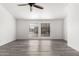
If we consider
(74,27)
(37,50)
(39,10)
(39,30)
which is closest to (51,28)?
(39,30)

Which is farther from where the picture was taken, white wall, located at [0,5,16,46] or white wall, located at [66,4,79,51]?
→ white wall, located at [0,5,16,46]

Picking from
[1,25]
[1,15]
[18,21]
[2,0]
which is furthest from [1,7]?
[2,0]

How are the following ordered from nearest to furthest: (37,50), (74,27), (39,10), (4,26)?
(37,50)
(74,27)
(4,26)
(39,10)

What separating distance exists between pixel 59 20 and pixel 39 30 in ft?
7.35

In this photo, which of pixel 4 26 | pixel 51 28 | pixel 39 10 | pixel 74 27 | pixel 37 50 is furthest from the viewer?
pixel 51 28

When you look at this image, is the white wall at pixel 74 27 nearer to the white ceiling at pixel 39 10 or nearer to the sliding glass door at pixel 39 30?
the white ceiling at pixel 39 10

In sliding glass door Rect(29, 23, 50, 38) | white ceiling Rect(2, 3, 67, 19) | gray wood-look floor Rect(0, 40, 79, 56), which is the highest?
white ceiling Rect(2, 3, 67, 19)

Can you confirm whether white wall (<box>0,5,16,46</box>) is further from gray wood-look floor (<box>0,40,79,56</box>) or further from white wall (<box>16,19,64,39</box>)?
white wall (<box>16,19,64,39</box>)

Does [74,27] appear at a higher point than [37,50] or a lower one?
higher

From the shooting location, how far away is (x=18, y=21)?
992cm

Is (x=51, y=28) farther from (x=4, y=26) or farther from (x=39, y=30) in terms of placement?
(x=4, y=26)

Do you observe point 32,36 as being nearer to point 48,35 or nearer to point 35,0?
point 48,35

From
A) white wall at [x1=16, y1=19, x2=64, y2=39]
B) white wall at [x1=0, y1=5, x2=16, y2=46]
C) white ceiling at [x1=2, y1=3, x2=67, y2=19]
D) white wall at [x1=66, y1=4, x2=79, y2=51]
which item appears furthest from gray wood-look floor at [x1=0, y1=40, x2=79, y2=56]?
white wall at [x1=16, y1=19, x2=64, y2=39]

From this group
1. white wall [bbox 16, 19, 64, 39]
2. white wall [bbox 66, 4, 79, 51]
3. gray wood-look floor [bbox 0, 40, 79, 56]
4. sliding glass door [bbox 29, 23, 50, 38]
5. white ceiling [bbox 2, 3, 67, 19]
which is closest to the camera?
gray wood-look floor [bbox 0, 40, 79, 56]
